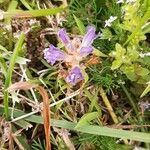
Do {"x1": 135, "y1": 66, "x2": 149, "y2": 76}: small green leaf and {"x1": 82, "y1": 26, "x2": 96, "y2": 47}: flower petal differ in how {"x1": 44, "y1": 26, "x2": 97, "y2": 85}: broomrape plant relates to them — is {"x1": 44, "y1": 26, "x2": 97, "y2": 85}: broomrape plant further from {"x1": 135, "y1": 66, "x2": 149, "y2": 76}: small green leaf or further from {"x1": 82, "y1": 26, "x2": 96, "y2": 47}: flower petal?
{"x1": 135, "y1": 66, "x2": 149, "y2": 76}: small green leaf

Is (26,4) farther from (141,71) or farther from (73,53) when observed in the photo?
(141,71)

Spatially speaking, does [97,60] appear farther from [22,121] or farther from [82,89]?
[22,121]

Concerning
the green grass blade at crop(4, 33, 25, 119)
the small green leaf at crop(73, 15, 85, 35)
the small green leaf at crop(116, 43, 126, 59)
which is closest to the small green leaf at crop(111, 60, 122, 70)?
the small green leaf at crop(116, 43, 126, 59)

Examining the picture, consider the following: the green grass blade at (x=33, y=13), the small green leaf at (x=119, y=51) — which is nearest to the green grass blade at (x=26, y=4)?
the green grass blade at (x=33, y=13)

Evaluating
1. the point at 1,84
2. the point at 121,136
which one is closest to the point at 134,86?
the point at 121,136

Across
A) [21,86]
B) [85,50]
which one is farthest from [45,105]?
[85,50]

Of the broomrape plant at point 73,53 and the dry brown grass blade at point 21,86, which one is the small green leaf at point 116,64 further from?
the dry brown grass blade at point 21,86
